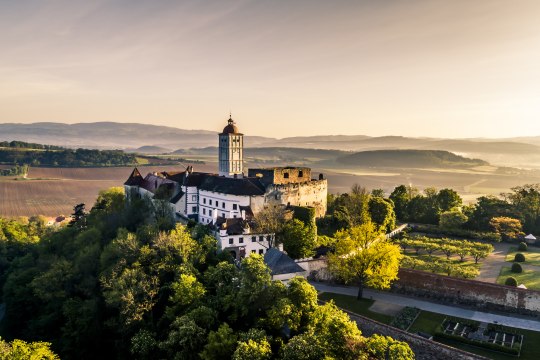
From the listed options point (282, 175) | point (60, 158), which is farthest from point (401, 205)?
point (60, 158)

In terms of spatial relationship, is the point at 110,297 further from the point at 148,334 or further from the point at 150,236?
the point at 150,236

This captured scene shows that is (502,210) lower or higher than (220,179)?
lower

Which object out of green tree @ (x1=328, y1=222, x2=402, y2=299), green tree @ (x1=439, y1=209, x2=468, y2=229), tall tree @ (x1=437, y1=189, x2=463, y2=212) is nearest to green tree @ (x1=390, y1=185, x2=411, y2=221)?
tall tree @ (x1=437, y1=189, x2=463, y2=212)

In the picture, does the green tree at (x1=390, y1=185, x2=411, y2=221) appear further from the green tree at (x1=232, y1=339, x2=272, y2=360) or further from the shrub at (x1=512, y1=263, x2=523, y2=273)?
the green tree at (x1=232, y1=339, x2=272, y2=360)

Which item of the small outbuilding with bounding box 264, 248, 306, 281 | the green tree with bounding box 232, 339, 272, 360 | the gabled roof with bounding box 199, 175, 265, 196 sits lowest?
the green tree with bounding box 232, 339, 272, 360

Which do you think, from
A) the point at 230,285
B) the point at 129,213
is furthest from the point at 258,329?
the point at 129,213

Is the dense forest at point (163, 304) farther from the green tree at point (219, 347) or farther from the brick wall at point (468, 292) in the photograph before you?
the brick wall at point (468, 292)
